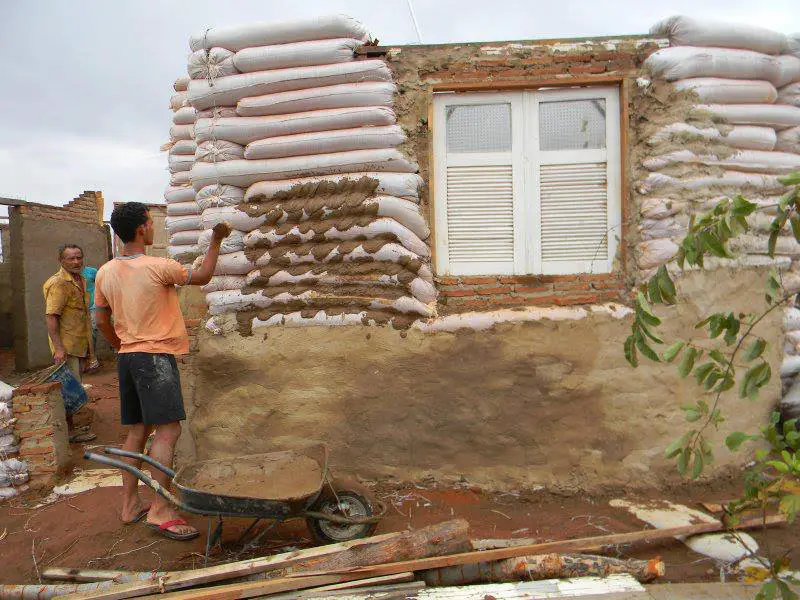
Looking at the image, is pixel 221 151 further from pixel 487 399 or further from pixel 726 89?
pixel 726 89

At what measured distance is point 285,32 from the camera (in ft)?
13.8

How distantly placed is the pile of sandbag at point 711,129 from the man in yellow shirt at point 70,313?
17.2 feet

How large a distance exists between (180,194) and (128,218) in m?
3.60

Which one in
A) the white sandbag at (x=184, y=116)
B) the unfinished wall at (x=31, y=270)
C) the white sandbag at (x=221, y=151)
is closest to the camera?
the white sandbag at (x=221, y=151)

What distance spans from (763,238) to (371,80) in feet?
9.61

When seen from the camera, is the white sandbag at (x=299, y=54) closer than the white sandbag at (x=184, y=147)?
Yes

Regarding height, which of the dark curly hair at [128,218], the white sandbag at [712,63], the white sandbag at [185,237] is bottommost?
the dark curly hair at [128,218]

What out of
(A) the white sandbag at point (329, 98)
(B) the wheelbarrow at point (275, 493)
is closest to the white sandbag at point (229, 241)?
(A) the white sandbag at point (329, 98)

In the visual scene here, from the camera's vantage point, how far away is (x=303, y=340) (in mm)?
4297

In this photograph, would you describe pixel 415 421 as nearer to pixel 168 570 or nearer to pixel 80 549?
pixel 168 570

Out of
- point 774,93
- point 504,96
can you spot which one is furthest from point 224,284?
point 774,93

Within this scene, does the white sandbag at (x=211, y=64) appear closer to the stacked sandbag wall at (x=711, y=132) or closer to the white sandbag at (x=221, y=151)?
the white sandbag at (x=221, y=151)

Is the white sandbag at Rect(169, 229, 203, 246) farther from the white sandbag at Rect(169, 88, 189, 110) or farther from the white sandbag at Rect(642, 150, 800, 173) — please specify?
the white sandbag at Rect(642, 150, 800, 173)

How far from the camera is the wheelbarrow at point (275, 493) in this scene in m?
3.13
